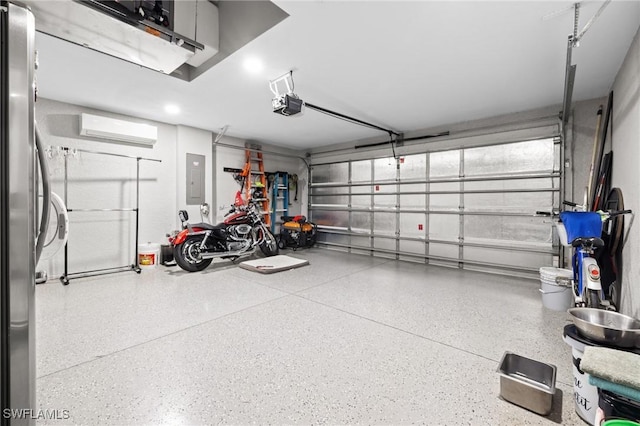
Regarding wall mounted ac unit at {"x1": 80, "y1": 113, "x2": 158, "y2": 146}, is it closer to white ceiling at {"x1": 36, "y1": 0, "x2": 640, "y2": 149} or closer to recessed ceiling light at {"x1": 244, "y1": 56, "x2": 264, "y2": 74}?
white ceiling at {"x1": 36, "y1": 0, "x2": 640, "y2": 149}

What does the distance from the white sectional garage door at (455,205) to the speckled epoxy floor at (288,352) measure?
3.52 feet

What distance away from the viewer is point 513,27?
216 centimetres

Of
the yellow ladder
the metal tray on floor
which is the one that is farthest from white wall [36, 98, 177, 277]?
the metal tray on floor

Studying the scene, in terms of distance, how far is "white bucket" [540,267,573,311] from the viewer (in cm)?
288

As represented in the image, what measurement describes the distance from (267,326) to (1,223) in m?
1.93

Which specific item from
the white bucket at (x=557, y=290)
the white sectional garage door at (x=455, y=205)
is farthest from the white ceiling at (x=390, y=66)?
the white bucket at (x=557, y=290)

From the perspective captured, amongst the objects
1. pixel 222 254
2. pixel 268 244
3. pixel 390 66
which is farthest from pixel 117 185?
pixel 390 66

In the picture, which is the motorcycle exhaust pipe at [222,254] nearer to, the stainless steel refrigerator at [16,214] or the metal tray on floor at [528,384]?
the stainless steel refrigerator at [16,214]

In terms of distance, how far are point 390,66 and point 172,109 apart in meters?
3.36

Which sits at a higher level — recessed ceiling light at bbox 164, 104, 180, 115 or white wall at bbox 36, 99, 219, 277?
recessed ceiling light at bbox 164, 104, 180, 115

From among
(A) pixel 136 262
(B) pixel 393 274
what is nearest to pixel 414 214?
(B) pixel 393 274

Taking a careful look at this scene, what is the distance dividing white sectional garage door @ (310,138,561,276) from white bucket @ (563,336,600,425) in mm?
3358

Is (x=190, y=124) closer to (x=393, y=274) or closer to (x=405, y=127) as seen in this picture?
(x=405, y=127)

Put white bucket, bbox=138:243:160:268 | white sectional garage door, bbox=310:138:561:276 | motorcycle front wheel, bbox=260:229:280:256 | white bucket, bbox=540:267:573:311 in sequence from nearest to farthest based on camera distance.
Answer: white bucket, bbox=540:267:573:311, white sectional garage door, bbox=310:138:561:276, white bucket, bbox=138:243:160:268, motorcycle front wheel, bbox=260:229:280:256
